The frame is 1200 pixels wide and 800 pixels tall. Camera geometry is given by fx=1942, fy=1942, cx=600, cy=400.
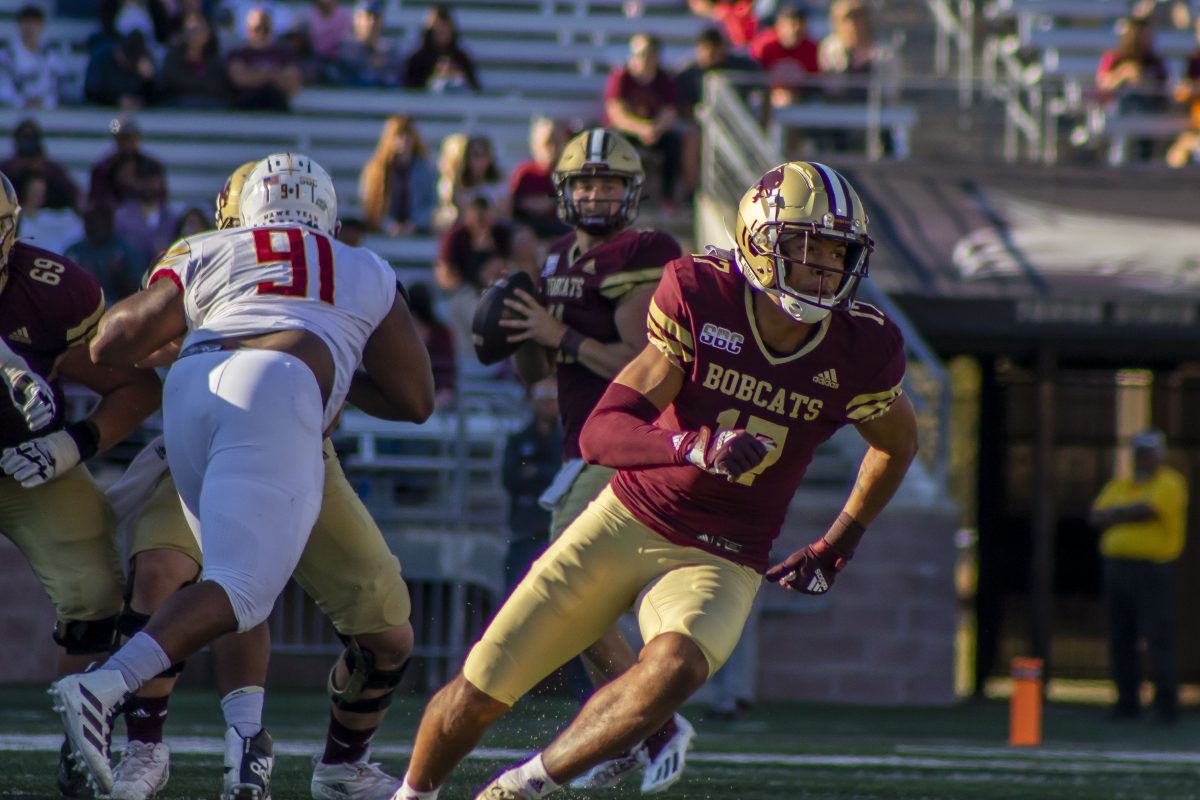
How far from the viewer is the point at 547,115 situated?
13.4 meters

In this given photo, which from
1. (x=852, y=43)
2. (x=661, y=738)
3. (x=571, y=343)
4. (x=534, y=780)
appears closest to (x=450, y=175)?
(x=852, y=43)

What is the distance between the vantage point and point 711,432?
4344 mm

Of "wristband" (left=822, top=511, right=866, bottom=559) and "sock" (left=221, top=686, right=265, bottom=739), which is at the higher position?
"wristband" (left=822, top=511, right=866, bottom=559)

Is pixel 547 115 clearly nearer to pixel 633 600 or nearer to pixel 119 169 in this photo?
pixel 119 169

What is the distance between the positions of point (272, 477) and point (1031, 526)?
9492mm

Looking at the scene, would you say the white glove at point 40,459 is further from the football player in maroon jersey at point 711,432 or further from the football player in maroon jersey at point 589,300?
the football player in maroon jersey at point 589,300

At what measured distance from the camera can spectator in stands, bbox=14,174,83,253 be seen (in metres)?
11.5

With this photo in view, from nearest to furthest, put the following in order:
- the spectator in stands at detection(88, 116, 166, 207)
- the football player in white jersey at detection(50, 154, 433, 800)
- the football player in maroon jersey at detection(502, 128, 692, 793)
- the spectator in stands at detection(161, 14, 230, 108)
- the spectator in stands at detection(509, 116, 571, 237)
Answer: the football player in white jersey at detection(50, 154, 433, 800)
the football player in maroon jersey at detection(502, 128, 692, 793)
the spectator in stands at detection(88, 116, 166, 207)
the spectator in stands at detection(509, 116, 571, 237)
the spectator in stands at detection(161, 14, 230, 108)

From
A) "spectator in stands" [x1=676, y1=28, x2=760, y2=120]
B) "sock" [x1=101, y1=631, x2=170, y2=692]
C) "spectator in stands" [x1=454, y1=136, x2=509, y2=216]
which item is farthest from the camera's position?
"spectator in stands" [x1=676, y1=28, x2=760, y2=120]

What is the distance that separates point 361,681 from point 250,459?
0.93 meters

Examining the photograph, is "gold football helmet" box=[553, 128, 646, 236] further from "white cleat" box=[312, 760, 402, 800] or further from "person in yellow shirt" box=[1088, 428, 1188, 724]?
"person in yellow shirt" box=[1088, 428, 1188, 724]

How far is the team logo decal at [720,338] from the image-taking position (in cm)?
454

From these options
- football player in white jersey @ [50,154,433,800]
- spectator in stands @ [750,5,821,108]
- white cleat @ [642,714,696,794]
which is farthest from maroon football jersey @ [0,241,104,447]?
spectator in stands @ [750,5,821,108]

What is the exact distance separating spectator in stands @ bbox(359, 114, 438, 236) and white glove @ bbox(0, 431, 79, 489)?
7020 mm
